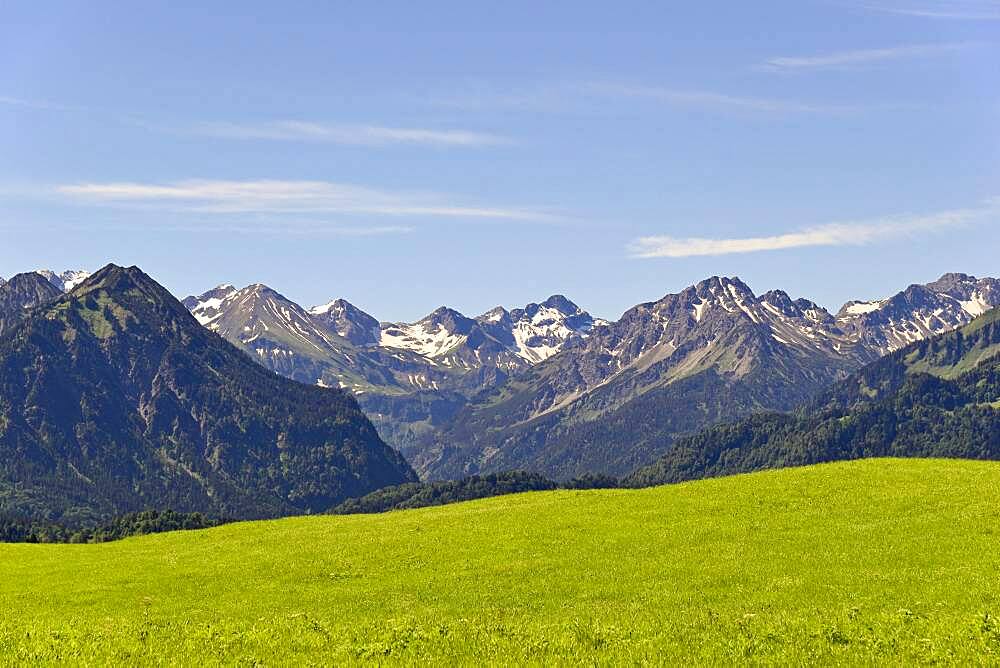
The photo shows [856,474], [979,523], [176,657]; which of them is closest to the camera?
[176,657]

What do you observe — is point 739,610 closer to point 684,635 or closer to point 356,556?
point 684,635

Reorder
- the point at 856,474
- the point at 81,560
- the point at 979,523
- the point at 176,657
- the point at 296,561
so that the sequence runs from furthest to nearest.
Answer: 1. the point at 856,474
2. the point at 81,560
3. the point at 296,561
4. the point at 979,523
5. the point at 176,657

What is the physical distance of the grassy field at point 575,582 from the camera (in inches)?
1313

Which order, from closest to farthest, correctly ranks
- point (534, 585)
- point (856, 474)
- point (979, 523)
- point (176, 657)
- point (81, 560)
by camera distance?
1. point (176, 657)
2. point (534, 585)
3. point (979, 523)
4. point (81, 560)
5. point (856, 474)

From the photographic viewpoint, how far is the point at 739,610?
135 feet

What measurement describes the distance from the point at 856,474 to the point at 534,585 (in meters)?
29.7

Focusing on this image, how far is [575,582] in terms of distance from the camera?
159 feet

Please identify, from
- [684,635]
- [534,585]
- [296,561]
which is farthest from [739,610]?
[296,561]

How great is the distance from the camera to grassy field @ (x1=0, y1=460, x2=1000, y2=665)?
109 feet

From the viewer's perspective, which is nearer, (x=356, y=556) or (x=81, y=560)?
(x=356, y=556)

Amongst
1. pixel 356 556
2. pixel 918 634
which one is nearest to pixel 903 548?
pixel 918 634

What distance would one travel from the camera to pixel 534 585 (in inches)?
1906

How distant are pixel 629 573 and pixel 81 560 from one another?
119 feet

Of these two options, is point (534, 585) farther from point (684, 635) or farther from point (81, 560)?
point (81, 560)
